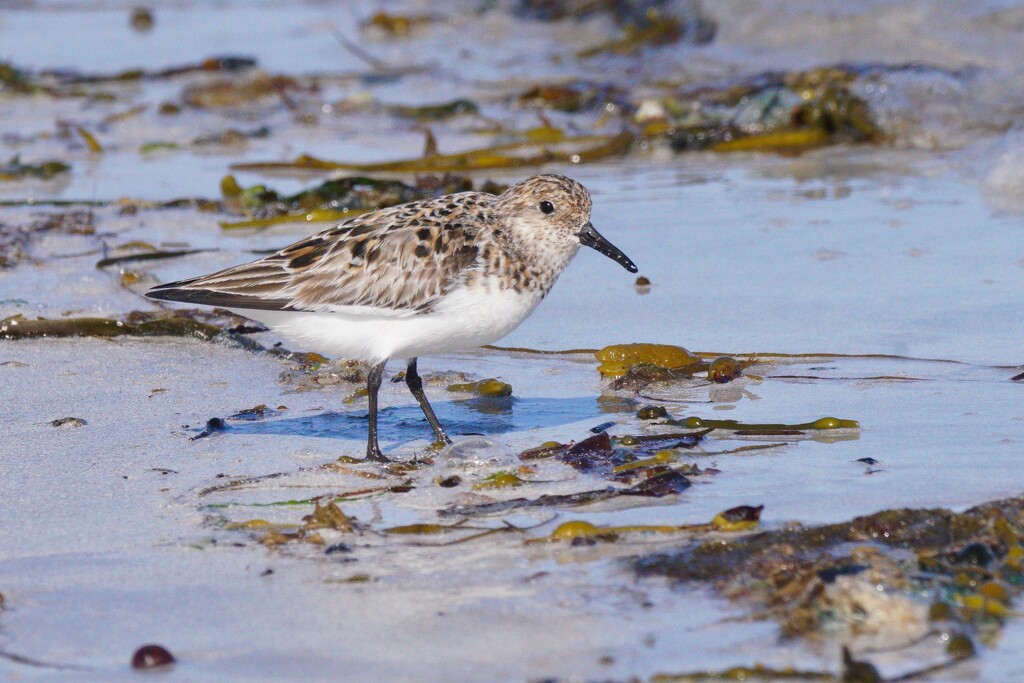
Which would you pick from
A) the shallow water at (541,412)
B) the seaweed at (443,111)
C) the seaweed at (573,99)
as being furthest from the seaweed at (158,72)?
the seaweed at (573,99)

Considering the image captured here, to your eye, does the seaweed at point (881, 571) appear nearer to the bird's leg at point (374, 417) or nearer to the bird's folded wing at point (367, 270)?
the bird's leg at point (374, 417)

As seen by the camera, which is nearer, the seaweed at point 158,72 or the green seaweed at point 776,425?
the green seaweed at point 776,425

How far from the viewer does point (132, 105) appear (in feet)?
38.7

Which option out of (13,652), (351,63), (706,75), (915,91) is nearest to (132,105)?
(351,63)

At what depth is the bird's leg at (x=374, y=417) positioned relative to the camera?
470 centimetres

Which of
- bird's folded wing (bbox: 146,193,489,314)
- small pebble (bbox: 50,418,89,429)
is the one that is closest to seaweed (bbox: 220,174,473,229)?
bird's folded wing (bbox: 146,193,489,314)

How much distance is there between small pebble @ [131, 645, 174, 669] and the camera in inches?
121

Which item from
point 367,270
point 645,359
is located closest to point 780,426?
point 645,359

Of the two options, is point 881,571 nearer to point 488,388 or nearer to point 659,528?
point 659,528

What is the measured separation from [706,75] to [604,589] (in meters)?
9.53

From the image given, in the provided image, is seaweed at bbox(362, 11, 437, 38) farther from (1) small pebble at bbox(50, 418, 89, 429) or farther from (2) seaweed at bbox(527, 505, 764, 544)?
(2) seaweed at bbox(527, 505, 764, 544)

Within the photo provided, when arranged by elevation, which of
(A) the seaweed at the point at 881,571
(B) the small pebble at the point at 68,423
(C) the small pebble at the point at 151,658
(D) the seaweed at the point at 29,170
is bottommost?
(C) the small pebble at the point at 151,658

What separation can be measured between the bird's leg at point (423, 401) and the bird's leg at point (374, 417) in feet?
0.60

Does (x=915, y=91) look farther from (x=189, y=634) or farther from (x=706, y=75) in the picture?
(x=189, y=634)
